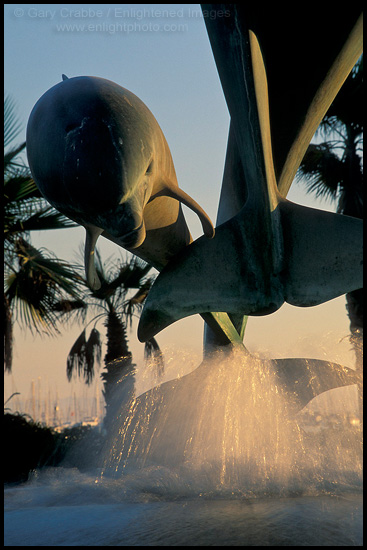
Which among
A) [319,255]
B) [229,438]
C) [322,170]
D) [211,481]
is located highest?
[322,170]

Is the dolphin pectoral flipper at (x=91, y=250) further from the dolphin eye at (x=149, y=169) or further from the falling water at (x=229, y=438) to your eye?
the falling water at (x=229, y=438)

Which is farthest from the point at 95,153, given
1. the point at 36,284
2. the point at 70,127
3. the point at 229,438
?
the point at 36,284

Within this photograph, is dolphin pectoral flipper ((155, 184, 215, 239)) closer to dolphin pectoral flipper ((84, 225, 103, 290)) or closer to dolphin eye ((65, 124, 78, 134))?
dolphin pectoral flipper ((84, 225, 103, 290))

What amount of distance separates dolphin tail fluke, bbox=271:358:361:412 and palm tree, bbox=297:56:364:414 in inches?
201

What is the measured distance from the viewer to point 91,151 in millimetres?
3053

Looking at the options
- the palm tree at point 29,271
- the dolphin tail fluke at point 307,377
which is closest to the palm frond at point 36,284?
the palm tree at point 29,271

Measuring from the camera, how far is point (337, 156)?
1179 centimetres

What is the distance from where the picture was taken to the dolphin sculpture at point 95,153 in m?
3.06

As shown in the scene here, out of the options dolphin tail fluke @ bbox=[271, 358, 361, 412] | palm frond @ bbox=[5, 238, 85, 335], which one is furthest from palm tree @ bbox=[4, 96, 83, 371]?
dolphin tail fluke @ bbox=[271, 358, 361, 412]

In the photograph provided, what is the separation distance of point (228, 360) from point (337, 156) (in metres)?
7.24

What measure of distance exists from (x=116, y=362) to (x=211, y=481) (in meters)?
8.61

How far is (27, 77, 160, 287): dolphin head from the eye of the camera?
3061 mm

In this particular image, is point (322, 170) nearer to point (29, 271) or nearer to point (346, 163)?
point (346, 163)

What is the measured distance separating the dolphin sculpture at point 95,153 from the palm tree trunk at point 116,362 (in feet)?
31.8
